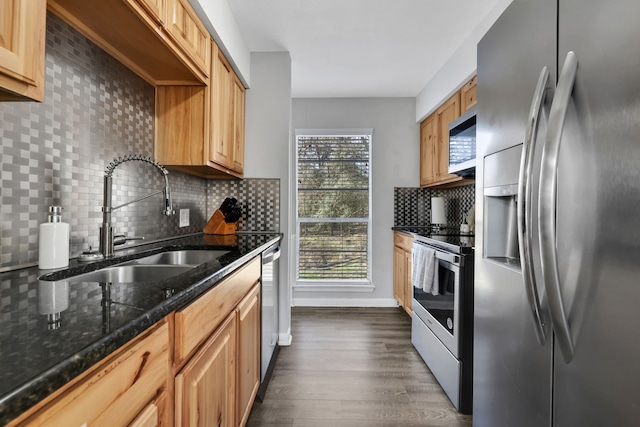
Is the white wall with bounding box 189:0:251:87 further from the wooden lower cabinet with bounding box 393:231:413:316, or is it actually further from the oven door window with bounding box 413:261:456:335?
the wooden lower cabinet with bounding box 393:231:413:316

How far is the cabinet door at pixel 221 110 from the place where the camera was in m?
2.10

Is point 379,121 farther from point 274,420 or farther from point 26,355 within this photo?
point 26,355

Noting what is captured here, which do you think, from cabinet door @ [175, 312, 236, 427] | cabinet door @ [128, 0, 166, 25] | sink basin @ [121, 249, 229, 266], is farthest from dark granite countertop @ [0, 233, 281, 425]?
cabinet door @ [128, 0, 166, 25]

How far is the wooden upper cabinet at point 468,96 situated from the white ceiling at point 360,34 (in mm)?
354

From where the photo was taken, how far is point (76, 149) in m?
1.38

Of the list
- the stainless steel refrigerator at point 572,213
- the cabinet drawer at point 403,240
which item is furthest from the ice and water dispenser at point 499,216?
the cabinet drawer at point 403,240

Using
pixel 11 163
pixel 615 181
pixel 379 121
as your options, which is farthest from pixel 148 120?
pixel 379 121

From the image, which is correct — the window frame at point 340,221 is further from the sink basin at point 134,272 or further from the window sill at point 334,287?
the sink basin at point 134,272

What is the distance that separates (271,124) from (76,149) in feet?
5.39

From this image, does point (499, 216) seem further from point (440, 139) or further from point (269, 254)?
point (440, 139)

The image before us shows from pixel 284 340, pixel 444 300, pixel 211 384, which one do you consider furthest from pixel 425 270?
pixel 211 384

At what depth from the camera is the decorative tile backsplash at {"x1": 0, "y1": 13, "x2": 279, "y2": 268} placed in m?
1.10

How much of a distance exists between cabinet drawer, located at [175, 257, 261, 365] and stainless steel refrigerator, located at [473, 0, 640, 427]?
3.04ft

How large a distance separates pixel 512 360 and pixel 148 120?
2174 mm
